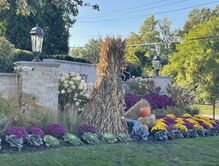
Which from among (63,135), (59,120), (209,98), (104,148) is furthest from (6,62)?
(209,98)

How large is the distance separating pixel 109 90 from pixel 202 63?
12.7 m

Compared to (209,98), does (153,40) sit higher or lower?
higher

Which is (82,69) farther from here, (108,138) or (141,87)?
(108,138)

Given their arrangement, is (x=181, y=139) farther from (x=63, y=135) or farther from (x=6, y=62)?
(x=6, y=62)

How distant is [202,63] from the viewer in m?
17.3

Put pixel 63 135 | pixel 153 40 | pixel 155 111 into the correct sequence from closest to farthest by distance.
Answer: pixel 63 135 → pixel 155 111 → pixel 153 40

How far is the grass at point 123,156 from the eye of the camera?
3.95 meters

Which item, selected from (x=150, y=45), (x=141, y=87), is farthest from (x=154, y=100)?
(x=150, y=45)

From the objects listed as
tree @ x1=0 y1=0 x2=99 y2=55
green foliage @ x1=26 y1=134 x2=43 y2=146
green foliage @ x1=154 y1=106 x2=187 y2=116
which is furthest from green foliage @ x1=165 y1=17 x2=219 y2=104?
green foliage @ x1=26 y1=134 x2=43 y2=146

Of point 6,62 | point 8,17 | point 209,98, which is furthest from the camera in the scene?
point 209,98

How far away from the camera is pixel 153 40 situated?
106 feet

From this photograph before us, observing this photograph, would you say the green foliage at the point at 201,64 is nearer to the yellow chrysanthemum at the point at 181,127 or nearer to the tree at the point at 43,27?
the tree at the point at 43,27

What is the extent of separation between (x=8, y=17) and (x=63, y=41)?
371cm

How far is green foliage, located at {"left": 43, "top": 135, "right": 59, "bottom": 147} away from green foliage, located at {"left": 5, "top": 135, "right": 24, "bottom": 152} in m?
0.45
